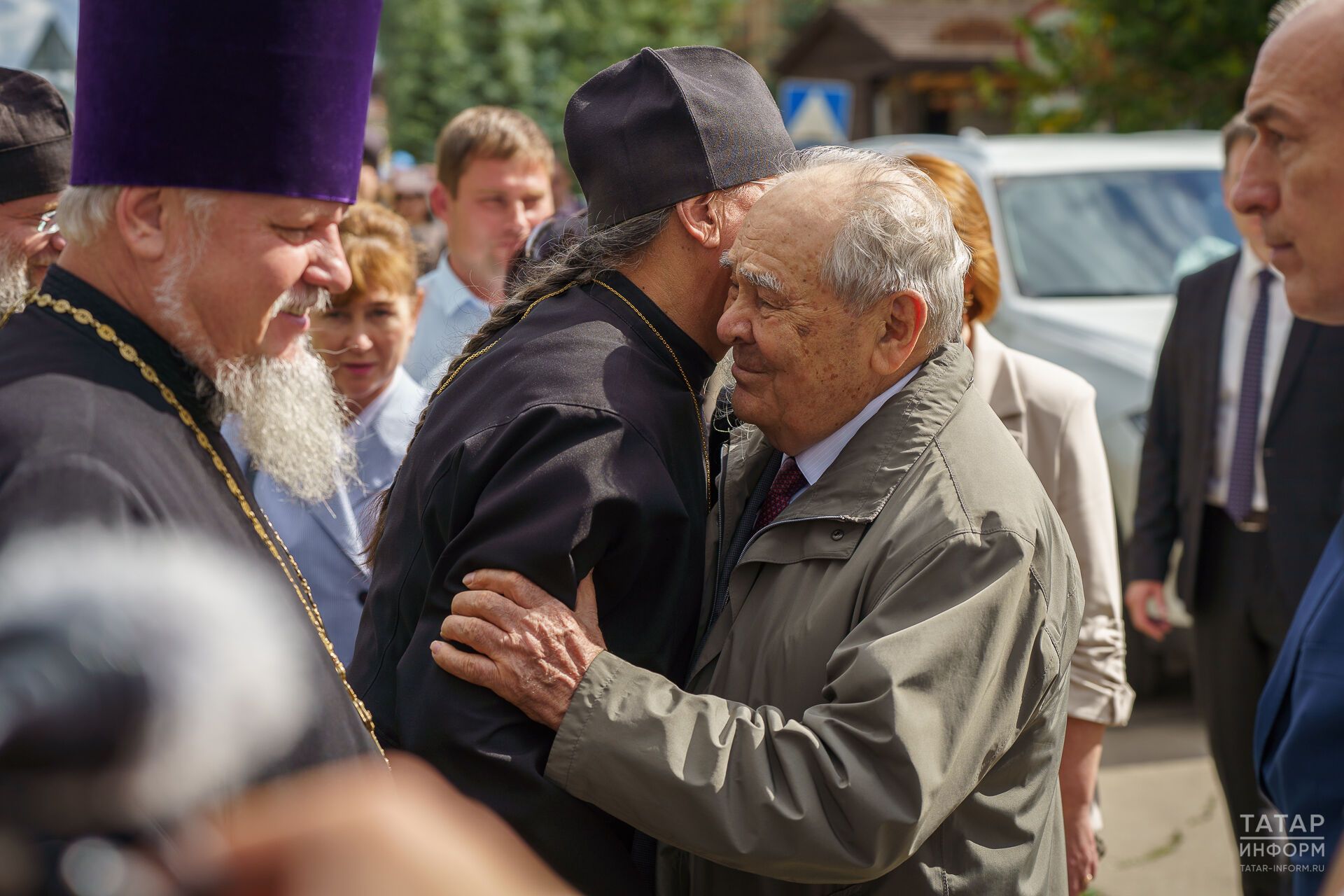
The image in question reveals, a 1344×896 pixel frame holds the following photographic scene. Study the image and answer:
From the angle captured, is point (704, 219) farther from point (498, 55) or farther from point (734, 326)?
point (498, 55)

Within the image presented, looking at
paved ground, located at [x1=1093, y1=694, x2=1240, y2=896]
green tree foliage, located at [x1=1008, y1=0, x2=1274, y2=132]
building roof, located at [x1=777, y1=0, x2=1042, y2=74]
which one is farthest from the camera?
building roof, located at [x1=777, y1=0, x2=1042, y2=74]

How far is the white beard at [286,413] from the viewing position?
5.91 feet

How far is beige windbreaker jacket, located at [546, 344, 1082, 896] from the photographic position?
183 centimetres

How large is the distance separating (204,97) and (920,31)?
25288mm

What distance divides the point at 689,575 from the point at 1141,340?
13.4 feet

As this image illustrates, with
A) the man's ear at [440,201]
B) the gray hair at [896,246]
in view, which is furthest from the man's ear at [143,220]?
the man's ear at [440,201]

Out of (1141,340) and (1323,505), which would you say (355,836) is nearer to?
(1323,505)

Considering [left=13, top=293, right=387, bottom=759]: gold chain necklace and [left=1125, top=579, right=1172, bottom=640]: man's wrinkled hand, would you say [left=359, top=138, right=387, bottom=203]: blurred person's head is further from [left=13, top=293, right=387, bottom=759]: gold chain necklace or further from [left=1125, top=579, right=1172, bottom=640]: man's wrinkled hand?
[left=13, top=293, right=387, bottom=759]: gold chain necklace

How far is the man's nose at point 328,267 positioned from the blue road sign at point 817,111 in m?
9.04

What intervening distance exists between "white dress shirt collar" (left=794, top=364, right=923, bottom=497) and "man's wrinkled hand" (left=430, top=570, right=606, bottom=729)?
1.66ft

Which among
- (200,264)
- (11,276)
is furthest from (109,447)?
(11,276)

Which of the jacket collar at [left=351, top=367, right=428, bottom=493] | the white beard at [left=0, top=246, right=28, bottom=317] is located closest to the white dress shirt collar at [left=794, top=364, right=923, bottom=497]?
the jacket collar at [left=351, top=367, right=428, bottom=493]

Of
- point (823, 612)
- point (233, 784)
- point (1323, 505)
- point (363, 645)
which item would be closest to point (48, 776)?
point (233, 784)

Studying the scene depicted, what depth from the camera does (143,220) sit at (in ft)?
5.68
